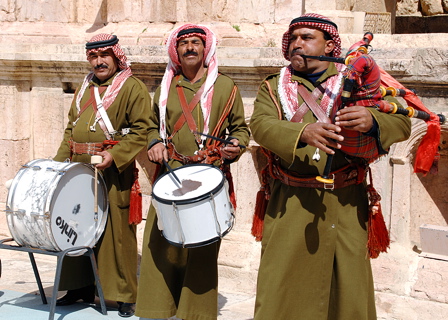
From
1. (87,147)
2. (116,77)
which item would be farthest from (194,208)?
(116,77)

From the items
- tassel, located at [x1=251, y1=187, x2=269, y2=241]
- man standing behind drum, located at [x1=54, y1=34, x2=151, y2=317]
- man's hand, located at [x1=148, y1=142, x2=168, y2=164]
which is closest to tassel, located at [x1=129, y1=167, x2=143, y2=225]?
man standing behind drum, located at [x1=54, y1=34, x2=151, y2=317]

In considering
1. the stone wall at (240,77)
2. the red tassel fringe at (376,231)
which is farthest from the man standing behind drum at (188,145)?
the stone wall at (240,77)

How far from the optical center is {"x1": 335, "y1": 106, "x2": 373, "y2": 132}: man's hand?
362cm

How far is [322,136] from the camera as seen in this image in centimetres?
363

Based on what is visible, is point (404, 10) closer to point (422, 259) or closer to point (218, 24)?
point (218, 24)

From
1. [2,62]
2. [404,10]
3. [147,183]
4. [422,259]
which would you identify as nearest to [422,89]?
[422,259]

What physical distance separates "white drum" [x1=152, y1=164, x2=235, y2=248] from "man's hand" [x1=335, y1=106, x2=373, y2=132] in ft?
3.05

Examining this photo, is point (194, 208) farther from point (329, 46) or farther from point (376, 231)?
point (329, 46)

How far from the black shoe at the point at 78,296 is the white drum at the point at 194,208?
140cm

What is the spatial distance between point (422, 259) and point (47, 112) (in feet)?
11.8

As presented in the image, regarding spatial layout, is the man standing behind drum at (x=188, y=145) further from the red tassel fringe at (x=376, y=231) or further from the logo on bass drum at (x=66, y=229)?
the red tassel fringe at (x=376, y=231)

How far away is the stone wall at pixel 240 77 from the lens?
17.8 ft

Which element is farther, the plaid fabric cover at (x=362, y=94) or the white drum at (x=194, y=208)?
the white drum at (x=194, y=208)

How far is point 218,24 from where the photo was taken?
21.7 ft
